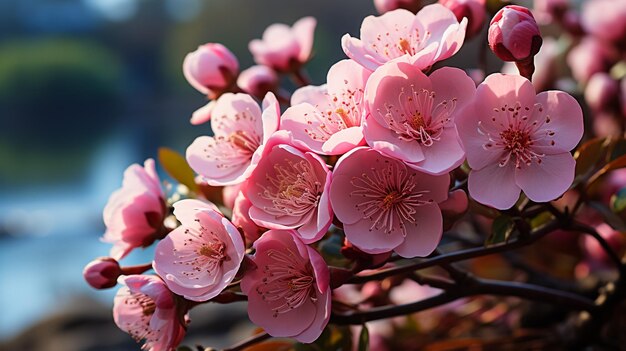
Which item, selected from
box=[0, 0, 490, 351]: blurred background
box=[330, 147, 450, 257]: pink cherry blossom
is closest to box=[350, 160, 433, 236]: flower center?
box=[330, 147, 450, 257]: pink cherry blossom

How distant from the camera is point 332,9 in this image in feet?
8.98

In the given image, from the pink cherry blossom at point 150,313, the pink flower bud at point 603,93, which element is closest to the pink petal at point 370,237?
the pink cherry blossom at point 150,313

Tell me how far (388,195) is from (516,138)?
76 millimetres

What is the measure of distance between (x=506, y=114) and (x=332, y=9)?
2484 mm

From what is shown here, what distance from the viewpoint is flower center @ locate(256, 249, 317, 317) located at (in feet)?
1.13

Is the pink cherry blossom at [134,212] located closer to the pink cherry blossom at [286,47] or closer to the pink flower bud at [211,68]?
the pink flower bud at [211,68]

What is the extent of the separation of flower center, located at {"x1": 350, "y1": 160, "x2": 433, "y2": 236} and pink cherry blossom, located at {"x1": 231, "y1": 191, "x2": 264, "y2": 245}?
0.06 metres

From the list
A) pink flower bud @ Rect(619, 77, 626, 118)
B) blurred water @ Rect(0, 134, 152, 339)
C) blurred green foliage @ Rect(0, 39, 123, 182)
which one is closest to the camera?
pink flower bud @ Rect(619, 77, 626, 118)

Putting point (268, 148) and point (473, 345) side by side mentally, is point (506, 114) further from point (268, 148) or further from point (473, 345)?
point (473, 345)

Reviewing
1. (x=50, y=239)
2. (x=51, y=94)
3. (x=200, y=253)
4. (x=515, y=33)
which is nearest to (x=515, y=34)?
(x=515, y=33)

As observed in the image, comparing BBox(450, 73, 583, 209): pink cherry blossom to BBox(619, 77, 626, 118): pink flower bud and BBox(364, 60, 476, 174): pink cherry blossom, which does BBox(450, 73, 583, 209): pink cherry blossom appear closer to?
BBox(364, 60, 476, 174): pink cherry blossom

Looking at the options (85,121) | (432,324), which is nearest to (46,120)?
(85,121)

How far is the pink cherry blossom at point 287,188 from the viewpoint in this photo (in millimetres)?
330

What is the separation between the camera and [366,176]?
1.12ft
